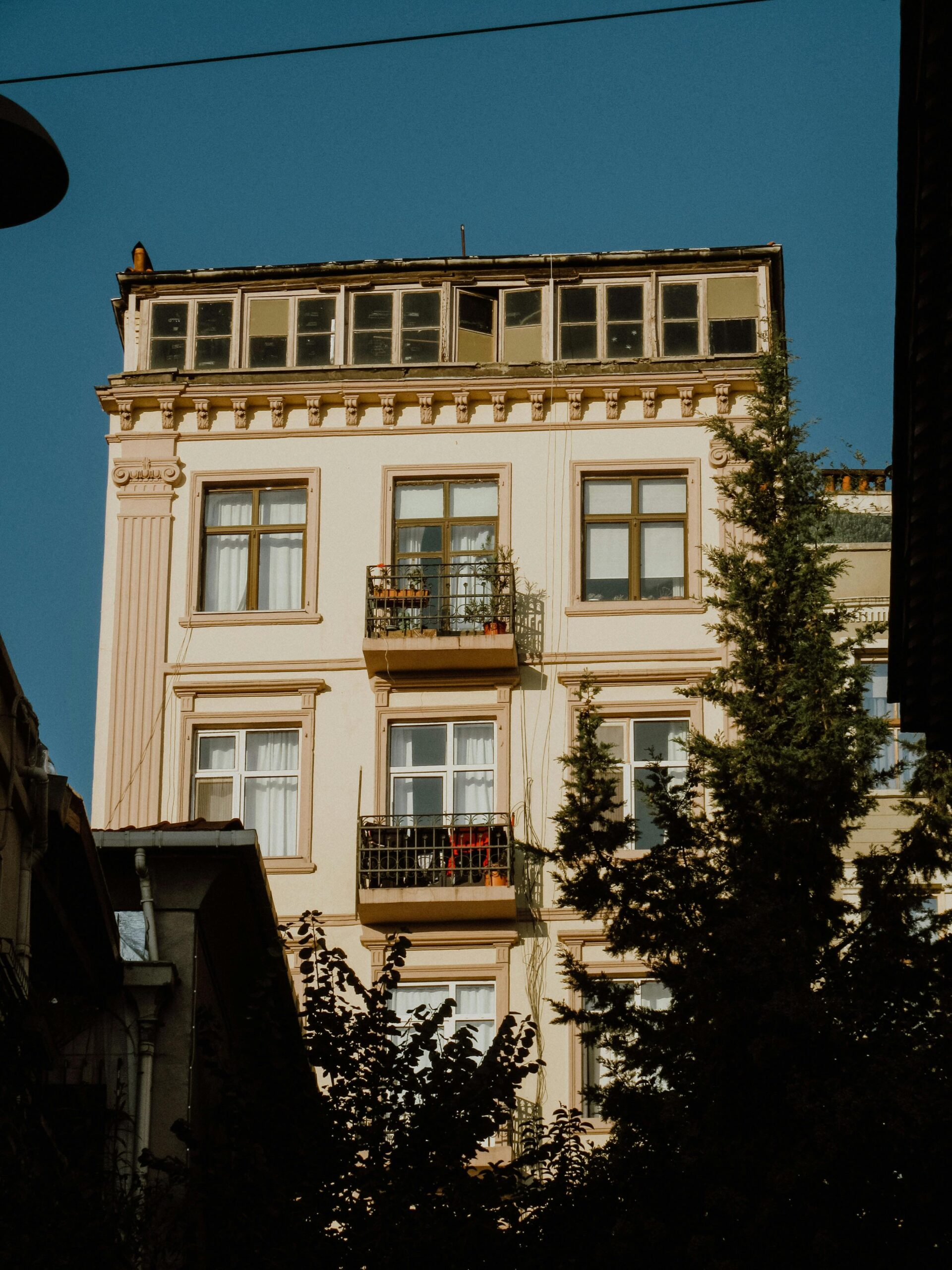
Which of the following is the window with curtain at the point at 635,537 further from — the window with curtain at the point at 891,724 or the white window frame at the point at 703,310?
the window with curtain at the point at 891,724

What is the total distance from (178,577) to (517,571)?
5559 mm

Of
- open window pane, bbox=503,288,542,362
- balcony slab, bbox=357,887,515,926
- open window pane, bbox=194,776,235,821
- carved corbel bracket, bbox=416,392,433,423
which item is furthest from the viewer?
open window pane, bbox=503,288,542,362

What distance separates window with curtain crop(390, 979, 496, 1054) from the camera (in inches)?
1202

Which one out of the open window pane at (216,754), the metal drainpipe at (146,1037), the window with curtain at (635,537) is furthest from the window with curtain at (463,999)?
the metal drainpipe at (146,1037)

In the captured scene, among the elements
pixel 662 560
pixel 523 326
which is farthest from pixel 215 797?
pixel 523 326

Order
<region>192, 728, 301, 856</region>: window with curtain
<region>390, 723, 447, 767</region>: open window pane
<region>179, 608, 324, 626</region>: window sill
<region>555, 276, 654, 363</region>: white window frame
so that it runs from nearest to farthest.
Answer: <region>192, 728, 301, 856</region>: window with curtain → <region>390, 723, 447, 767</region>: open window pane → <region>179, 608, 324, 626</region>: window sill → <region>555, 276, 654, 363</region>: white window frame

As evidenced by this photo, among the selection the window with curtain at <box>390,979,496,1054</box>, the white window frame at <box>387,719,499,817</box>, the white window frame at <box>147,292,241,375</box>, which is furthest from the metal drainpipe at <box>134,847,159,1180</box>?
the white window frame at <box>147,292,241,375</box>

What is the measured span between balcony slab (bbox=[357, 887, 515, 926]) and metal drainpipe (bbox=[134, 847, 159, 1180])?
1491cm

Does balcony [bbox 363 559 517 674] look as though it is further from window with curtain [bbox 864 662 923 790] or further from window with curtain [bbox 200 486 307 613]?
window with curtain [bbox 864 662 923 790]

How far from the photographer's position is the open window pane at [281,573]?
110 feet

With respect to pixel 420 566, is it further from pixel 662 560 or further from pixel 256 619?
pixel 662 560

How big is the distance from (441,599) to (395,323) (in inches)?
212

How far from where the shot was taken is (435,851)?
3112 cm

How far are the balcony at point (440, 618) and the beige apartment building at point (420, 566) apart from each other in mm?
65
